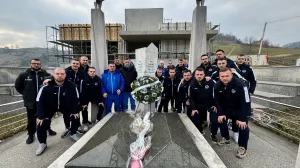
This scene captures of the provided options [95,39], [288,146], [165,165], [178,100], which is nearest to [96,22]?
[95,39]

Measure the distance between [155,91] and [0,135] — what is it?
4201mm

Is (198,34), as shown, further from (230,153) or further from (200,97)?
(230,153)

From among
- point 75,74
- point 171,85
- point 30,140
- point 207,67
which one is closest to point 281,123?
point 207,67

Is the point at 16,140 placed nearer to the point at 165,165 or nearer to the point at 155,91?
the point at 155,91

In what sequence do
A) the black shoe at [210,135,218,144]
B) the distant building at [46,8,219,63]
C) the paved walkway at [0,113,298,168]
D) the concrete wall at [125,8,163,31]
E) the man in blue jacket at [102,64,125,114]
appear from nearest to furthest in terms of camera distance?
the paved walkway at [0,113,298,168]
the black shoe at [210,135,218,144]
the man in blue jacket at [102,64,125,114]
the distant building at [46,8,219,63]
the concrete wall at [125,8,163,31]

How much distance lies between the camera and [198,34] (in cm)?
647

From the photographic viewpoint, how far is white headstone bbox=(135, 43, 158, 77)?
19.2ft

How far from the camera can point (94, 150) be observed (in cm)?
302

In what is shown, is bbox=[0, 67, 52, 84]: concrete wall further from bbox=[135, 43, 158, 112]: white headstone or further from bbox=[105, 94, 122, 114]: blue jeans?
bbox=[135, 43, 158, 112]: white headstone

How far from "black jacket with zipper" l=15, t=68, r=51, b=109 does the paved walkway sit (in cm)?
100

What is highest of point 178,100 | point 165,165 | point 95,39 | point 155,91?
point 95,39

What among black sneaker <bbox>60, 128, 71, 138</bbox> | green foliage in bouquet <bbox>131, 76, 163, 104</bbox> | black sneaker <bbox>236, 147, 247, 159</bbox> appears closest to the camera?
black sneaker <bbox>236, 147, 247, 159</bbox>

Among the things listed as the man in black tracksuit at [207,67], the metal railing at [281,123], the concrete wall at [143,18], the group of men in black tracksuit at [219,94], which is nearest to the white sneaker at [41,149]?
the group of men in black tracksuit at [219,94]

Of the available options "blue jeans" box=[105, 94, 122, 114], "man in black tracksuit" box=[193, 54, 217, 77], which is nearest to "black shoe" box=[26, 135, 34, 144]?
"blue jeans" box=[105, 94, 122, 114]
